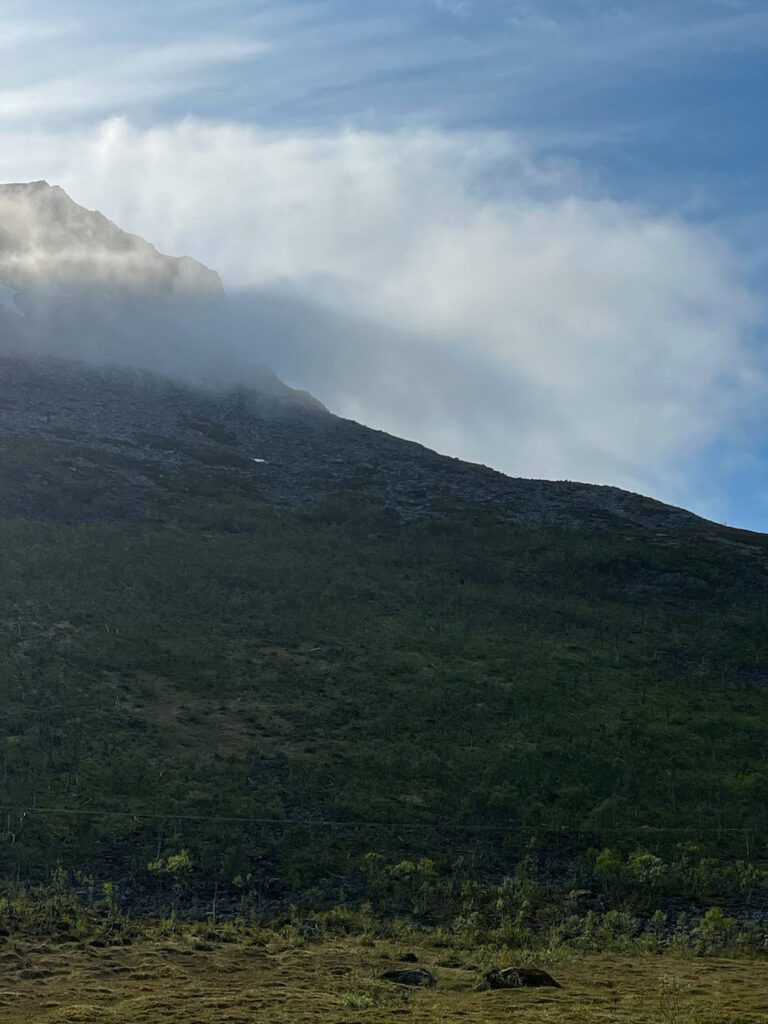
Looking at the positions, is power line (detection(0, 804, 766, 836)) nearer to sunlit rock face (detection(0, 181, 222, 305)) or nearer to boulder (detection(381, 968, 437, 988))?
boulder (detection(381, 968, 437, 988))

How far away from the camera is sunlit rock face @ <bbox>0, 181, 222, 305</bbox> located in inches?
5138

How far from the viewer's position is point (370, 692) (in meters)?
47.5

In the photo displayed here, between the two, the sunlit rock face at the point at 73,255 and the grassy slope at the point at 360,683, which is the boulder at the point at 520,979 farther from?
the sunlit rock face at the point at 73,255

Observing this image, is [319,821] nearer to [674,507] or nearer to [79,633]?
[79,633]

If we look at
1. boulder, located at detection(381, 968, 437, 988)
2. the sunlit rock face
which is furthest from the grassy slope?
the sunlit rock face

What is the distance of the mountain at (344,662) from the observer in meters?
35.1

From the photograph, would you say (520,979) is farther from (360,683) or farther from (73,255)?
(73,255)

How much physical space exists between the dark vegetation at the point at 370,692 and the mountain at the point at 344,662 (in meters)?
0.16

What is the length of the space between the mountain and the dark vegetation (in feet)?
0.51

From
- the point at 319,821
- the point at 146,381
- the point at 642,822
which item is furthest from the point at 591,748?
the point at 146,381

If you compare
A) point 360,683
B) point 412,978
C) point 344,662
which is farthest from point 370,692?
point 412,978

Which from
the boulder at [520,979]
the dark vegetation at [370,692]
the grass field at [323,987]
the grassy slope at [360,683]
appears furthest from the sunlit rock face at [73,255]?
the boulder at [520,979]

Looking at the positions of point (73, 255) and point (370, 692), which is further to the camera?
point (73, 255)

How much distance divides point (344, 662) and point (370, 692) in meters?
3.72
